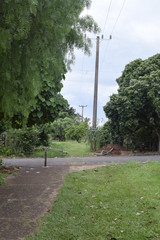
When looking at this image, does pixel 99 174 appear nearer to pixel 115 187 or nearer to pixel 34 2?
pixel 115 187

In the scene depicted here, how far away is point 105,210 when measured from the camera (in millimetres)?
5199

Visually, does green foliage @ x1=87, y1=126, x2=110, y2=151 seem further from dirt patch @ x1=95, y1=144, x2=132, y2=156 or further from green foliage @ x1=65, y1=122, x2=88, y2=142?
green foliage @ x1=65, y1=122, x2=88, y2=142

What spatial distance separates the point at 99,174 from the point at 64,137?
25.1m

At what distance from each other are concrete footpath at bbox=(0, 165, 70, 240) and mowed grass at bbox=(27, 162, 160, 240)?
0.25 metres

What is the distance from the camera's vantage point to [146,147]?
18.5 metres

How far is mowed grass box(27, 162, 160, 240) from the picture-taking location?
163 inches

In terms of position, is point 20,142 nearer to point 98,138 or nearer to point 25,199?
point 98,138

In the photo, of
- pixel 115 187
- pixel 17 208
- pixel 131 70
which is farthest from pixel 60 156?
pixel 17 208

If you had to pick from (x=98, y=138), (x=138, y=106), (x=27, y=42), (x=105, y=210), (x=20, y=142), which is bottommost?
(x=105, y=210)

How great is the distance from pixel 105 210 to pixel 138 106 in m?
11.5

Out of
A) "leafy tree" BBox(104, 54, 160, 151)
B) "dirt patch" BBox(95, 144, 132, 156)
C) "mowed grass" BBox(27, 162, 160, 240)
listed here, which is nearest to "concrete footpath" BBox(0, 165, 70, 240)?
"mowed grass" BBox(27, 162, 160, 240)

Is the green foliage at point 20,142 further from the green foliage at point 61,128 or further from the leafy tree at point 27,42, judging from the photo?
the green foliage at point 61,128

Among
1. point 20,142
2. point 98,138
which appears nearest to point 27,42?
point 20,142

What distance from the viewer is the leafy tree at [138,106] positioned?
52.6 ft
